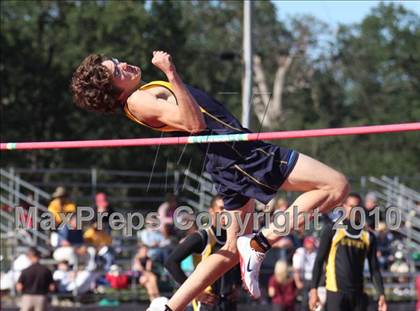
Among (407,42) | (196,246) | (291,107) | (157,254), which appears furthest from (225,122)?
(291,107)

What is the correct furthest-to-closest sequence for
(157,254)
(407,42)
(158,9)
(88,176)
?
(158,9) < (88,176) < (407,42) < (157,254)

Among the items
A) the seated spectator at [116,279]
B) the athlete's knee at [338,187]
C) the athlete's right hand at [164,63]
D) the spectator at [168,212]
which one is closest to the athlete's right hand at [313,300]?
the athlete's knee at [338,187]

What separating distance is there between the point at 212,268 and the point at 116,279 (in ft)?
32.6

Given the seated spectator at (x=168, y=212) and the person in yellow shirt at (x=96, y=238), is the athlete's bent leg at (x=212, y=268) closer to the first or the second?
the seated spectator at (x=168, y=212)

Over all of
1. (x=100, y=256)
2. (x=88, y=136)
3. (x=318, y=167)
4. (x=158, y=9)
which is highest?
(x=158, y=9)

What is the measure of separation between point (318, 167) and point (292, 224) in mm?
451

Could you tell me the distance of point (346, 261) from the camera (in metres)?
11.2

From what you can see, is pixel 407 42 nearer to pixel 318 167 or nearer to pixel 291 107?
pixel 318 167

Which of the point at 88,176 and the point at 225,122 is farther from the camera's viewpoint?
the point at 88,176

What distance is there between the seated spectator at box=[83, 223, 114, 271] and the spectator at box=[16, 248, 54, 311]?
232 cm

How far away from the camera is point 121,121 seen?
114 ft

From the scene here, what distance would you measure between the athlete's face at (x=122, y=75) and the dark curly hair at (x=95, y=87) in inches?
1.4

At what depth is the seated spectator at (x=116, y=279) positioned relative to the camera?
58.2 ft

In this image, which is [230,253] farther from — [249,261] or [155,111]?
[155,111]
